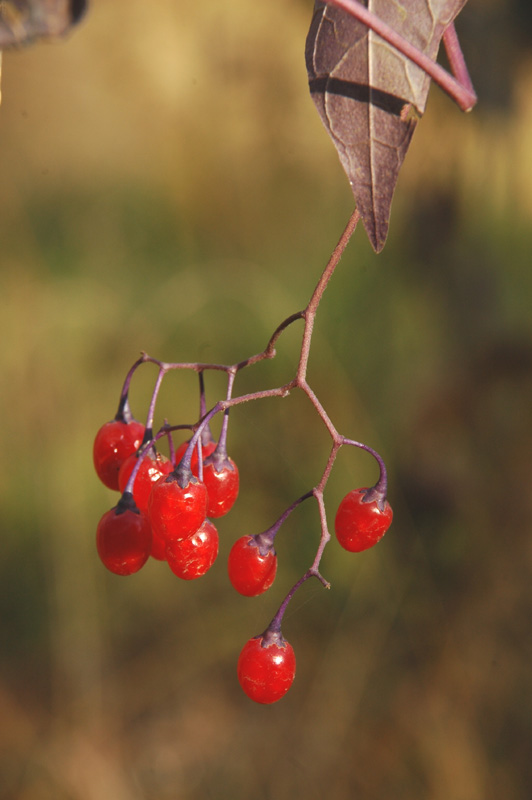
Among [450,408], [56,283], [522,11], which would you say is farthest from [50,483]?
[522,11]

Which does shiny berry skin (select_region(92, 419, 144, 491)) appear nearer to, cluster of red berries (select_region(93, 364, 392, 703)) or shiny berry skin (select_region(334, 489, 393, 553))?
cluster of red berries (select_region(93, 364, 392, 703))

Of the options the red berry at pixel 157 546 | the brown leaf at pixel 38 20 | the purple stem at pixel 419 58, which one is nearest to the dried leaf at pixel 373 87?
the purple stem at pixel 419 58

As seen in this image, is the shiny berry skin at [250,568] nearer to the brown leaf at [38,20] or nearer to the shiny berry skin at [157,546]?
the shiny berry skin at [157,546]

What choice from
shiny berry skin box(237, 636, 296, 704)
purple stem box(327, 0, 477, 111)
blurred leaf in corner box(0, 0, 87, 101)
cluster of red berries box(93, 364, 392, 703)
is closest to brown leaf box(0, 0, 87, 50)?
blurred leaf in corner box(0, 0, 87, 101)

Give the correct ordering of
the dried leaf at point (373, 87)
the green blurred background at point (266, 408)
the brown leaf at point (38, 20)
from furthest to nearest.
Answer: the green blurred background at point (266, 408), the dried leaf at point (373, 87), the brown leaf at point (38, 20)

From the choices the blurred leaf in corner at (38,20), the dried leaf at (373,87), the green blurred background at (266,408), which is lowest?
the green blurred background at (266,408)

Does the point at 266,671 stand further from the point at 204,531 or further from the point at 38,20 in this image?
the point at 38,20

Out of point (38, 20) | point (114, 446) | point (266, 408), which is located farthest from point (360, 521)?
point (266, 408)

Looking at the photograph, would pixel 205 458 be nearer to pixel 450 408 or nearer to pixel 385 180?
pixel 385 180
